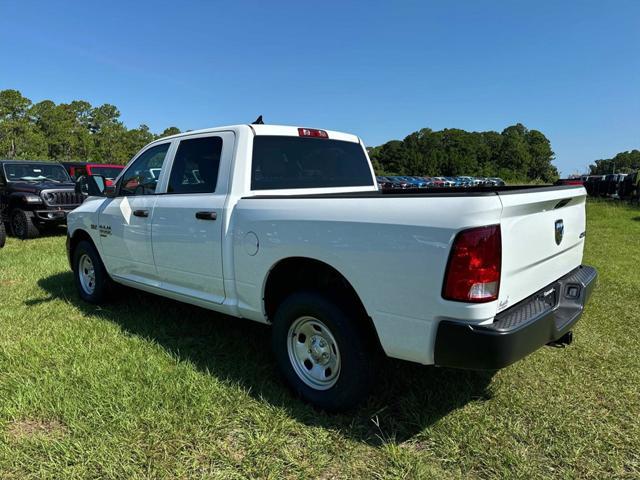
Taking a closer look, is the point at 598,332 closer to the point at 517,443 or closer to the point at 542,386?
the point at 542,386

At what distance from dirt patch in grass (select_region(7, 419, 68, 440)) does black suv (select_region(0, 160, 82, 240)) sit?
8.74m

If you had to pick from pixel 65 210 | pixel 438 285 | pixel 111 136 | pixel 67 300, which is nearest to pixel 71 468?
pixel 438 285

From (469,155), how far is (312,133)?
123864 millimetres

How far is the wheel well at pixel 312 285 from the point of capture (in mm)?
2816

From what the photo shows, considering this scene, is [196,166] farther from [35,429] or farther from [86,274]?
[86,274]

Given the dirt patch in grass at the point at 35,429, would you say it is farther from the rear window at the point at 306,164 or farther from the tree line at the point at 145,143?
the tree line at the point at 145,143

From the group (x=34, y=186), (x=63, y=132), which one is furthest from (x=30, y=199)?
(x=63, y=132)

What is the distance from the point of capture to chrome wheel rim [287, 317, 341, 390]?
2.94 meters

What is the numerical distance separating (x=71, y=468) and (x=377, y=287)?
190 cm

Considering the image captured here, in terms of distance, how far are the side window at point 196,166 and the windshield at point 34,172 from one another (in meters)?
9.21

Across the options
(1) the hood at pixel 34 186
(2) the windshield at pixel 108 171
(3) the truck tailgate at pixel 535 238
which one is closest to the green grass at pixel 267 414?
(3) the truck tailgate at pixel 535 238

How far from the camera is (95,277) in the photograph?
5086 mm

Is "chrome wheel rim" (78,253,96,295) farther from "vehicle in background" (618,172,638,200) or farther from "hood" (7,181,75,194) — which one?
"vehicle in background" (618,172,638,200)

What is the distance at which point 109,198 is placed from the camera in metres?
4.76
